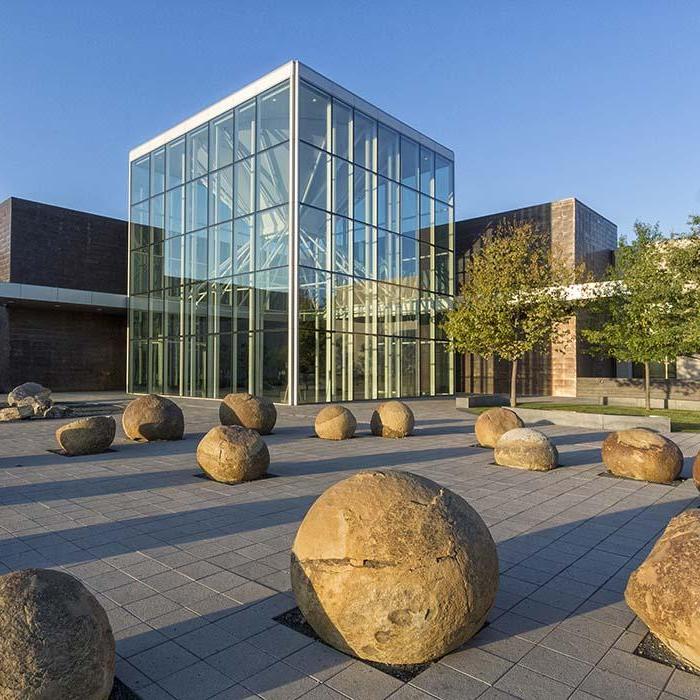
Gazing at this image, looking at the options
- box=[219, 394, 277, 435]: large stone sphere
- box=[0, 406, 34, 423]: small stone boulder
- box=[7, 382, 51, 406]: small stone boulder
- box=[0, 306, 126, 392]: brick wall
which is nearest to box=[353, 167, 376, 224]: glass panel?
box=[219, 394, 277, 435]: large stone sphere

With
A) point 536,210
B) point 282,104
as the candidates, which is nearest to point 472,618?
point 282,104

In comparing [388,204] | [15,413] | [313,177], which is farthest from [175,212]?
[15,413]

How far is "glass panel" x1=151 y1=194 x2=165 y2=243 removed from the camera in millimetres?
32250

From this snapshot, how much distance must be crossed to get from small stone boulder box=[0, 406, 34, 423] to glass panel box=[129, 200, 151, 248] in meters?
17.1

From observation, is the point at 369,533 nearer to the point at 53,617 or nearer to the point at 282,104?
the point at 53,617

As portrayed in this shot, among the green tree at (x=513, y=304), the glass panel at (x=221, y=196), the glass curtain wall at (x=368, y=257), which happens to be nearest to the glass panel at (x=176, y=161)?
the glass panel at (x=221, y=196)

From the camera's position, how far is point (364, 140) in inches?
1138

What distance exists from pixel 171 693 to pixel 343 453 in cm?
867

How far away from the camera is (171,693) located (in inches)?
124

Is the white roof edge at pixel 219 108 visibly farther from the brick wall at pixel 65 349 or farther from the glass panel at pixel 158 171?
the brick wall at pixel 65 349

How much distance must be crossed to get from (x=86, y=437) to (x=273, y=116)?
19971mm

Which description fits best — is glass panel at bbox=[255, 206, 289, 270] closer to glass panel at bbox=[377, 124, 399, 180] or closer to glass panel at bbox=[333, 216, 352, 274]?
glass panel at bbox=[333, 216, 352, 274]

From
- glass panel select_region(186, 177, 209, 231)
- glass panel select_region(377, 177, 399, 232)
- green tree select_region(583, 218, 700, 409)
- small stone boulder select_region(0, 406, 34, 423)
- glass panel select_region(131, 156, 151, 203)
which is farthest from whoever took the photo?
glass panel select_region(131, 156, 151, 203)

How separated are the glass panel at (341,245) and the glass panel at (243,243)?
409 cm
